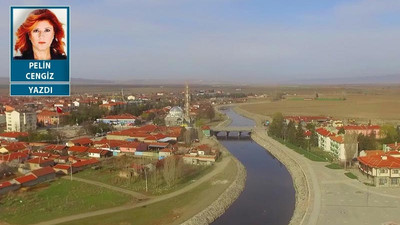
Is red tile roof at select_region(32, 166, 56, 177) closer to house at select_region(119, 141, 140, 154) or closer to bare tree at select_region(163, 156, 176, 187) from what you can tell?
bare tree at select_region(163, 156, 176, 187)

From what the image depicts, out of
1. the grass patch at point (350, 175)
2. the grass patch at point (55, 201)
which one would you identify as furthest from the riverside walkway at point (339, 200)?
the grass patch at point (55, 201)

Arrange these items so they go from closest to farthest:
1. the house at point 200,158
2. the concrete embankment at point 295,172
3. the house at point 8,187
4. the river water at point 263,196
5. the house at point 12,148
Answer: the concrete embankment at point 295,172, the river water at point 263,196, the house at point 8,187, the house at point 200,158, the house at point 12,148

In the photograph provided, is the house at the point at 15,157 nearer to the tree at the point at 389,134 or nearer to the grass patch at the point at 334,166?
the grass patch at the point at 334,166

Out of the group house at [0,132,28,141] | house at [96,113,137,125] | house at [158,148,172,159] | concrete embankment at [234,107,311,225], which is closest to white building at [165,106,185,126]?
house at [96,113,137,125]

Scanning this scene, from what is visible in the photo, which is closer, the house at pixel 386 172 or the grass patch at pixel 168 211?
the grass patch at pixel 168 211

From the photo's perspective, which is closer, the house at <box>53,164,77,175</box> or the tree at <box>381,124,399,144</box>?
the house at <box>53,164,77,175</box>

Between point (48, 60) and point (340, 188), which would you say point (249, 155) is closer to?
point (340, 188)

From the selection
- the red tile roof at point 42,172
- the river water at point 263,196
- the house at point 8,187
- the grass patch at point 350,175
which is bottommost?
the river water at point 263,196
